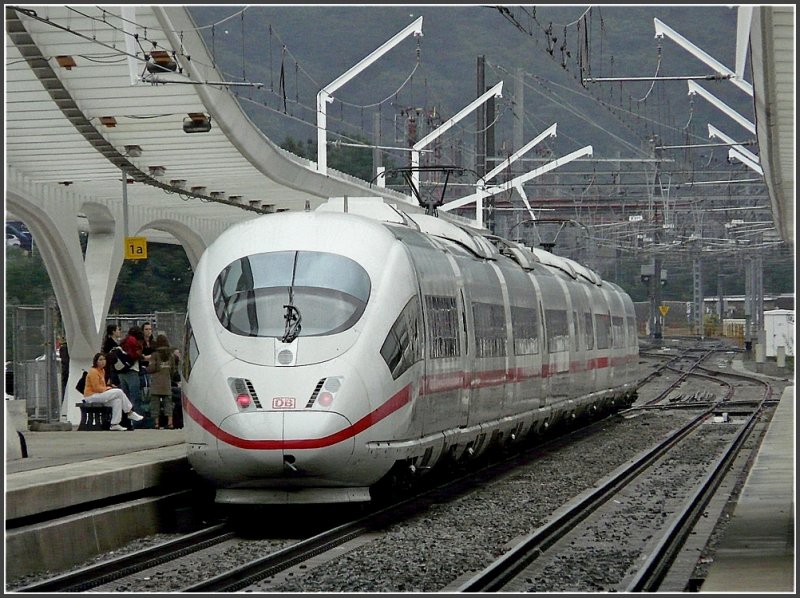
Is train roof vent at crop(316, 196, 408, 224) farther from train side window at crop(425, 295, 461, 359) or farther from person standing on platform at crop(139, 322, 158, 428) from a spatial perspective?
person standing on platform at crop(139, 322, 158, 428)

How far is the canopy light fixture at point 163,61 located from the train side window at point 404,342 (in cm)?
690

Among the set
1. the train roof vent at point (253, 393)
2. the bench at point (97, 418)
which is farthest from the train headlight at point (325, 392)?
the bench at point (97, 418)

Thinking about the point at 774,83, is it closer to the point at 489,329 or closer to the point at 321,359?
the point at 321,359

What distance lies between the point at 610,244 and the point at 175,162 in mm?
47396

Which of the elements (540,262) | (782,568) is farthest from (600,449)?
(782,568)

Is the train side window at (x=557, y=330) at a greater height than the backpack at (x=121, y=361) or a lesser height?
greater

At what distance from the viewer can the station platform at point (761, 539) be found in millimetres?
9266

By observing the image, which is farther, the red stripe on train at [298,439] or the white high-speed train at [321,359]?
the white high-speed train at [321,359]

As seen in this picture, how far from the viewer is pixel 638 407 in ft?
123

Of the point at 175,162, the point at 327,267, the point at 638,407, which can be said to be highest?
the point at 175,162

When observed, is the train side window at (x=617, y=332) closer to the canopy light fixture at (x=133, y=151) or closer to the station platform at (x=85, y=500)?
the canopy light fixture at (x=133, y=151)

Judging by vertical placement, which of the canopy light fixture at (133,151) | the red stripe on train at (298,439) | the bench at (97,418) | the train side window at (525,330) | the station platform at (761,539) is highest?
the canopy light fixture at (133,151)

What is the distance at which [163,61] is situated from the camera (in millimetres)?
19766

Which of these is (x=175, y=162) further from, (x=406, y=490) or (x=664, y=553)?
(x=664, y=553)
